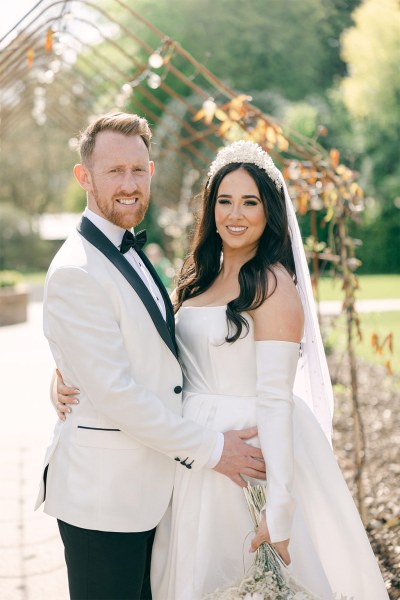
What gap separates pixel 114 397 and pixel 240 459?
0.53 metres

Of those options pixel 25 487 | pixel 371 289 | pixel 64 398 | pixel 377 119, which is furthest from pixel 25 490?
pixel 377 119

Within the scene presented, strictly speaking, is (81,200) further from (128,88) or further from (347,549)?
(347,549)

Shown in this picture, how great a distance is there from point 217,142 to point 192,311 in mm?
21688

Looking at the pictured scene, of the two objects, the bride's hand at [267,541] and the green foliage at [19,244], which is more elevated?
the green foliage at [19,244]

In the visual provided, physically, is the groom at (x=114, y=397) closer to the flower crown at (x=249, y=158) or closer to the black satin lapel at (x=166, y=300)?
the black satin lapel at (x=166, y=300)

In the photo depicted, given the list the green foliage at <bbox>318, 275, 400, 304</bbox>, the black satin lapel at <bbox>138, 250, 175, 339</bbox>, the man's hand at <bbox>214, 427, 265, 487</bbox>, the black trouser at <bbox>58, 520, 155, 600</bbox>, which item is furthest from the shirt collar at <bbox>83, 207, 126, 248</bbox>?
the green foliage at <bbox>318, 275, 400, 304</bbox>

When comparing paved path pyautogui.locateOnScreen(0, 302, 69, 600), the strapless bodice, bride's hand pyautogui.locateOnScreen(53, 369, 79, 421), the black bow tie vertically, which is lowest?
paved path pyautogui.locateOnScreen(0, 302, 69, 600)

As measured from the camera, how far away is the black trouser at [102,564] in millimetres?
2654

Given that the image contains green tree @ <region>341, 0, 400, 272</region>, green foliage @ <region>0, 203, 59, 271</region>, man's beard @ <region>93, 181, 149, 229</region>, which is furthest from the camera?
green foliage @ <region>0, 203, 59, 271</region>

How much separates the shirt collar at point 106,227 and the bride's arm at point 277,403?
556 mm

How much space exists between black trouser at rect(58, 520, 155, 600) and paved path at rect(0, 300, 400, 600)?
128cm

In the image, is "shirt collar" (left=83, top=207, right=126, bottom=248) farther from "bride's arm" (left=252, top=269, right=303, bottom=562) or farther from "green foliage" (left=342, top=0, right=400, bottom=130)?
"green foliage" (left=342, top=0, right=400, bottom=130)

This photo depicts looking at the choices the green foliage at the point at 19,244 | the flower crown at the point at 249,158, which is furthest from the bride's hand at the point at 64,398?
the green foliage at the point at 19,244

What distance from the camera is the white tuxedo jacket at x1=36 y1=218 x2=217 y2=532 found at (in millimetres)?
2553
